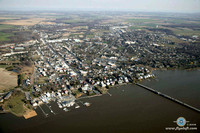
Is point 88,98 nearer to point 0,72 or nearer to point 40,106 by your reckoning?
point 40,106

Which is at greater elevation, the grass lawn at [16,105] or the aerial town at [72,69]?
the aerial town at [72,69]

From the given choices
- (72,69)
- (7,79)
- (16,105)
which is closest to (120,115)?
(16,105)

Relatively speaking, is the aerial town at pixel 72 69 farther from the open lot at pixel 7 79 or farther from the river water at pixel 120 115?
the river water at pixel 120 115

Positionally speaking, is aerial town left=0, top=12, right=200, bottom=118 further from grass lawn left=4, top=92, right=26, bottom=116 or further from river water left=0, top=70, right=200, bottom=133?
river water left=0, top=70, right=200, bottom=133

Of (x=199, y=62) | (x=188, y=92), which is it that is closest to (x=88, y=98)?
(x=188, y=92)

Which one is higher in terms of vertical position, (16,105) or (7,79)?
(7,79)

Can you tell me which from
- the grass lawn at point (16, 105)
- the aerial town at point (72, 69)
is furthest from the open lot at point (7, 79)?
the grass lawn at point (16, 105)

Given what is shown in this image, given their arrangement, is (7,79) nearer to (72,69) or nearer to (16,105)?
(16,105)

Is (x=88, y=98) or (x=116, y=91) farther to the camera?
(x=116, y=91)
